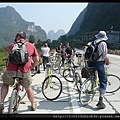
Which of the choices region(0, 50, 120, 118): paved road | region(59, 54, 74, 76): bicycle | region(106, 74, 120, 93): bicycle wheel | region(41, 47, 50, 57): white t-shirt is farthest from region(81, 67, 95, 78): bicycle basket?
region(41, 47, 50, 57): white t-shirt

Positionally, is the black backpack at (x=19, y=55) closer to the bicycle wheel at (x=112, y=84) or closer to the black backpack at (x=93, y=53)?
the black backpack at (x=93, y=53)

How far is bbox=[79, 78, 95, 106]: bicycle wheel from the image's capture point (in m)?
4.63

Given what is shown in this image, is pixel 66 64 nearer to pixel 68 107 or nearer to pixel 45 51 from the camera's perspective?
pixel 45 51

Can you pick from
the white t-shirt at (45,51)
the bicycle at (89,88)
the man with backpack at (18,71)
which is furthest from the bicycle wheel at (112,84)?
the white t-shirt at (45,51)

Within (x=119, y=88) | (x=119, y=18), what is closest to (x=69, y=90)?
(x=119, y=88)

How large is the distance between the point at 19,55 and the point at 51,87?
6.32ft

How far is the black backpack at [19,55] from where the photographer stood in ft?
11.4

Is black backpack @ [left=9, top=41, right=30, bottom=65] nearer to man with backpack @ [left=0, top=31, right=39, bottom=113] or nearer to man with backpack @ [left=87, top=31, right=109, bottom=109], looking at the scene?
man with backpack @ [left=0, top=31, right=39, bottom=113]

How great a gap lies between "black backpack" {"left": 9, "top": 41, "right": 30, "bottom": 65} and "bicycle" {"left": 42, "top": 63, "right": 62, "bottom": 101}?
1.59m

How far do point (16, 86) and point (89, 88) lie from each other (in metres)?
2.01

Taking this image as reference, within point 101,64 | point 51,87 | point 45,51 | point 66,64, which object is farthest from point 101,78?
point 45,51

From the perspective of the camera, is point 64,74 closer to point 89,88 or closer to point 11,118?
point 89,88

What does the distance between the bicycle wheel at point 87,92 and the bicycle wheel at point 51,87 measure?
0.64 metres

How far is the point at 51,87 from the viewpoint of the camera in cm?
512
